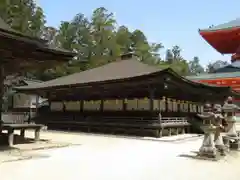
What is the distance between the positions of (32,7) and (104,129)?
37.5 metres

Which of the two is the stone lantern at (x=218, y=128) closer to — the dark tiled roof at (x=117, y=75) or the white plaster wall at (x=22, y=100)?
the dark tiled roof at (x=117, y=75)

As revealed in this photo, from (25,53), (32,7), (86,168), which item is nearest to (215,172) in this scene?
(86,168)

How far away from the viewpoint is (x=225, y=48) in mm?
36938

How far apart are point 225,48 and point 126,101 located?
23731 mm

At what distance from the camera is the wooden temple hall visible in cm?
1638

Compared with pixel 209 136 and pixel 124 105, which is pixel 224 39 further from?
pixel 209 136

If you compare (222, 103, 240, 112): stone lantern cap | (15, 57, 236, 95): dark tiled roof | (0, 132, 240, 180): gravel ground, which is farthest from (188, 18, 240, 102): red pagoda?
(0, 132, 240, 180): gravel ground

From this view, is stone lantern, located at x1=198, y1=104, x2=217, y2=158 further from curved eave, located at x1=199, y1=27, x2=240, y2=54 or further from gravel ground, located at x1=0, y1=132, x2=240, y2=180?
curved eave, located at x1=199, y1=27, x2=240, y2=54

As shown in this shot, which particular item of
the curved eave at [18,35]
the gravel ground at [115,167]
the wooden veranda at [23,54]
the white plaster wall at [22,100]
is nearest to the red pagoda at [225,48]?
the white plaster wall at [22,100]

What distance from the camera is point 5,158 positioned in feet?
25.6

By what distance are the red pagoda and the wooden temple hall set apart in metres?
6.18

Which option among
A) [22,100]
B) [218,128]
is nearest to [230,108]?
[218,128]

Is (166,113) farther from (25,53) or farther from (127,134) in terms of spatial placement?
(25,53)

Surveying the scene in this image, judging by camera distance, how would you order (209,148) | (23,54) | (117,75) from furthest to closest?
(117,75) < (23,54) < (209,148)
